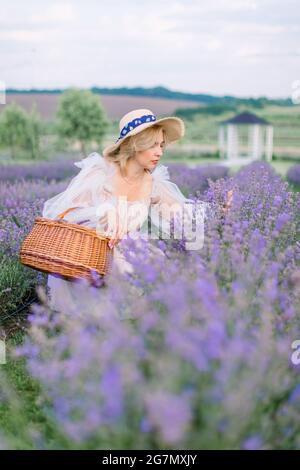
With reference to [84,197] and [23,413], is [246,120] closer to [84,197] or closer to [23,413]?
[84,197]

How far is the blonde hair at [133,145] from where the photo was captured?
331cm

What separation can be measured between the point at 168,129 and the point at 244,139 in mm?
36323

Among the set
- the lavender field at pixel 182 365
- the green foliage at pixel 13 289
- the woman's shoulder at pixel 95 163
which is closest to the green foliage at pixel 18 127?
the green foliage at pixel 13 289

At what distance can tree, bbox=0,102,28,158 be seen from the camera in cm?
2188

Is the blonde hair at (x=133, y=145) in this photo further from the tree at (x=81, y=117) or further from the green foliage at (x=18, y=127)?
the tree at (x=81, y=117)

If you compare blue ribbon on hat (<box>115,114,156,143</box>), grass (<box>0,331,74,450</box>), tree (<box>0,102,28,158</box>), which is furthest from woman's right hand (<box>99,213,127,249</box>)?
tree (<box>0,102,28,158</box>)

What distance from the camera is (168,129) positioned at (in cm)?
344

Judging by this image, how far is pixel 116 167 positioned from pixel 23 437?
1647 mm

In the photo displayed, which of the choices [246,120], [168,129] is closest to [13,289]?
[168,129]

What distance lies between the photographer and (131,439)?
1637 millimetres

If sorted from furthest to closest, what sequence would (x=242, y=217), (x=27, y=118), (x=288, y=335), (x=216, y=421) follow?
(x=27, y=118) < (x=242, y=217) < (x=288, y=335) < (x=216, y=421)

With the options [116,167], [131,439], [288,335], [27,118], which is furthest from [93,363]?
[27,118]

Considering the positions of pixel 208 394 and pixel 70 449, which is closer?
pixel 208 394
